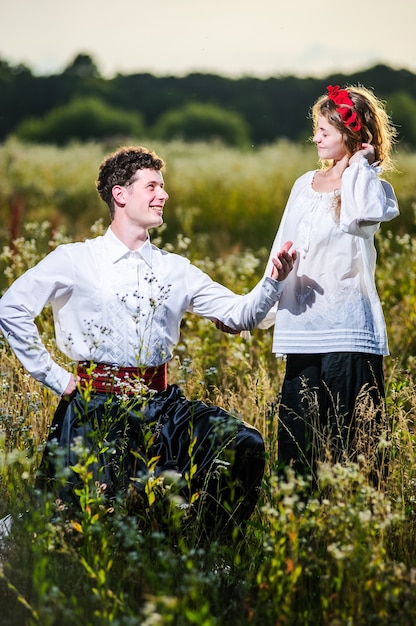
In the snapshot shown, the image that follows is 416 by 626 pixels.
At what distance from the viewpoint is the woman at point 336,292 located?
12.5 feet

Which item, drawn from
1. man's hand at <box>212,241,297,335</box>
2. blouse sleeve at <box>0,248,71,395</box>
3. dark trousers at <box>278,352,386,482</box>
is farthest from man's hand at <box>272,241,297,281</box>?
blouse sleeve at <box>0,248,71,395</box>

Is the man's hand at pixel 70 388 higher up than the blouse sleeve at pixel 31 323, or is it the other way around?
the blouse sleeve at pixel 31 323

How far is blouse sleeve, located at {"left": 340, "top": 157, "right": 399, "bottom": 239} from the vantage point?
11.9ft

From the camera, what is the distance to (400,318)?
20.4 ft

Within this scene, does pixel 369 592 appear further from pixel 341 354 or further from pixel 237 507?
pixel 341 354

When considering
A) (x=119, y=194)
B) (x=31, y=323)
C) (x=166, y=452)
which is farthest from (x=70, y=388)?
(x=119, y=194)

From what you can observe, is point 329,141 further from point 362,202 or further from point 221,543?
point 221,543

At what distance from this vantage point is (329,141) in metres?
3.85

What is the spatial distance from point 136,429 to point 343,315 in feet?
3.32

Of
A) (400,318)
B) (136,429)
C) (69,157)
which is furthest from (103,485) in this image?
(69,157)

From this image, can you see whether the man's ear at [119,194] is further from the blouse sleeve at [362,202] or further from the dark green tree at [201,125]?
the dark green tree at [201,125]

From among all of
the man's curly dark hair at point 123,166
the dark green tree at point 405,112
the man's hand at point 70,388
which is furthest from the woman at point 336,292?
the dark green tree at point 405,112

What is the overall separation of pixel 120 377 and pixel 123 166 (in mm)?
938

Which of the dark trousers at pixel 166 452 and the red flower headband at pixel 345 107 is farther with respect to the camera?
the red flower headband at pixel 345 107
